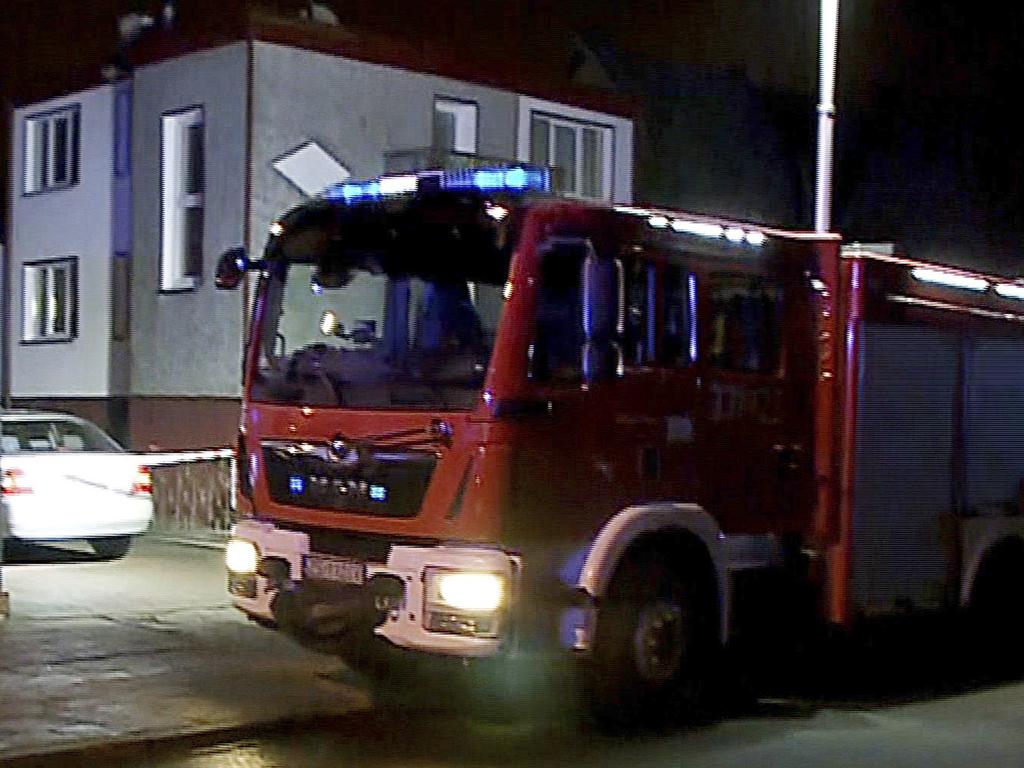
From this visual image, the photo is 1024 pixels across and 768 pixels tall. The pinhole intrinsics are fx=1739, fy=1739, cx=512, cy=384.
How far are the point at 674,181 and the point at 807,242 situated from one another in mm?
25663

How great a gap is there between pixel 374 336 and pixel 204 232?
13432mm

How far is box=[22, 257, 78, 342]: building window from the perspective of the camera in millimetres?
25656

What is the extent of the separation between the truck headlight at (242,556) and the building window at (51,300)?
51.3 ft

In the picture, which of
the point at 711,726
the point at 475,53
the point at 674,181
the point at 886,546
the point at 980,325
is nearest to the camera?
the point at 711,726

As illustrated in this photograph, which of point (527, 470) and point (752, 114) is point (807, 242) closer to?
point (527, 470)

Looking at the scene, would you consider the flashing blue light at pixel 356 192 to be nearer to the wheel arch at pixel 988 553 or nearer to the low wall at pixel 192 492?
the wheel arch at pixel 988 553

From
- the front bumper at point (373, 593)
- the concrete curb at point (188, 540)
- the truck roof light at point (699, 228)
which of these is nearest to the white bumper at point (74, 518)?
the concrete curb at point (188, 540)

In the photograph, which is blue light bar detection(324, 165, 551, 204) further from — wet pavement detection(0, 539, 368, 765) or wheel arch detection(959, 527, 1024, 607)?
wheel arch detection(959, 527, 1024, 607)

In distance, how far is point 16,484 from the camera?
620 inches

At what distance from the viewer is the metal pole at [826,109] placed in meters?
15.8

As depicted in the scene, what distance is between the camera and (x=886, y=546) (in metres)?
11.3

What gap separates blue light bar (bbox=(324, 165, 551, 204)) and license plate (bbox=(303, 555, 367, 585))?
2.08 m

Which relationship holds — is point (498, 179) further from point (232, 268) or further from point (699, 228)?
point (232, 268)

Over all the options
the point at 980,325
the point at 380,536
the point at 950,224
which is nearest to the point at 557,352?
the point at 380,536
